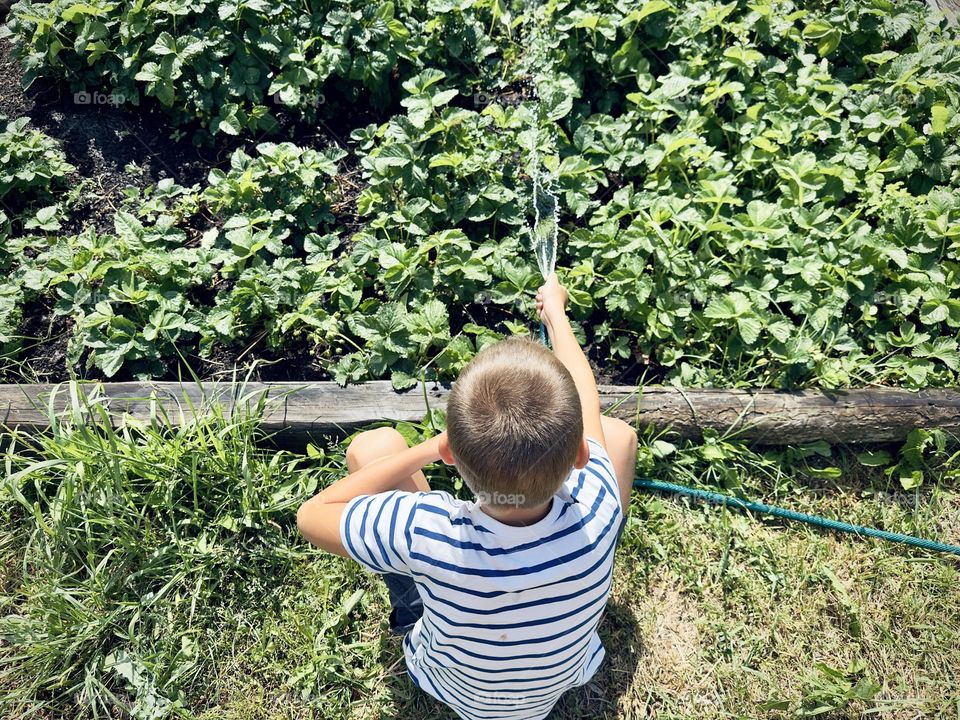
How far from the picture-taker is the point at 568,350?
6.71 feet

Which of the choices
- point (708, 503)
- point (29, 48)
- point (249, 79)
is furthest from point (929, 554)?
point (29, 48)

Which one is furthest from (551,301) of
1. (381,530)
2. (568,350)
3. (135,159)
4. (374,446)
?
(135,159)

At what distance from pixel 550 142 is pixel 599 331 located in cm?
78

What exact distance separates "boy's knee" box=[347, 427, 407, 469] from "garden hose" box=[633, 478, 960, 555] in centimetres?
84

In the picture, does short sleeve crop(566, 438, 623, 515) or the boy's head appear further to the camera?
short sleeve crop(566, 438, 623, 515)

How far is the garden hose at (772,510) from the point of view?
230 cm

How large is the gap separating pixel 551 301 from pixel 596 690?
117 cm

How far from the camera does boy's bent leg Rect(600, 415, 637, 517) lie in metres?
1.91

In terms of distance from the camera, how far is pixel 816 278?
245 cm
